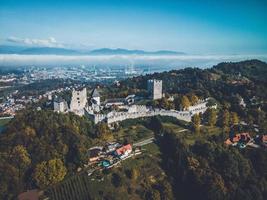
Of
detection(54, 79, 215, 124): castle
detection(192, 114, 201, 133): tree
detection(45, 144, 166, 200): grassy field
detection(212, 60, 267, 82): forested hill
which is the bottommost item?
detection(45, 144, 166, 200): grassy field

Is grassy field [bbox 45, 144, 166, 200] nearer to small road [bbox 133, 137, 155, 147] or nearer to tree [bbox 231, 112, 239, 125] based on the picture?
small road [bbox 133, 137, 155, 147]

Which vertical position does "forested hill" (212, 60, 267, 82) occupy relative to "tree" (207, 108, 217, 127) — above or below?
above

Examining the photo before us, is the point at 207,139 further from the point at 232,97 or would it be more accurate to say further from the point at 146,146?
the point at 232,97

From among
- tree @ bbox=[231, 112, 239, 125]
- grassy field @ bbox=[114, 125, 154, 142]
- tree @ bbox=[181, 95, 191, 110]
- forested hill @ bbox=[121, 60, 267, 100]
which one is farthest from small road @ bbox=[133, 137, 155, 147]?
forested hill @ bbox=[121, 60, 267, 100]

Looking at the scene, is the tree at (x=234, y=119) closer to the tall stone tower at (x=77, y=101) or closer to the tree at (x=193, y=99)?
the tree at (x=193, y=99)

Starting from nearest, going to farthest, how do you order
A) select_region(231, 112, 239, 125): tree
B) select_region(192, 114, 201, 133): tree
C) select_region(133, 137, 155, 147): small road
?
select_region(133, 137, 155, 147): small road
select_region(192, 114, 201, 133): tree
select_region(231, 112, 239, 125): tree

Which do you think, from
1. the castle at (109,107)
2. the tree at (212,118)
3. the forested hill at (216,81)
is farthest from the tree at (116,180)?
the forested hill at (216,81)
